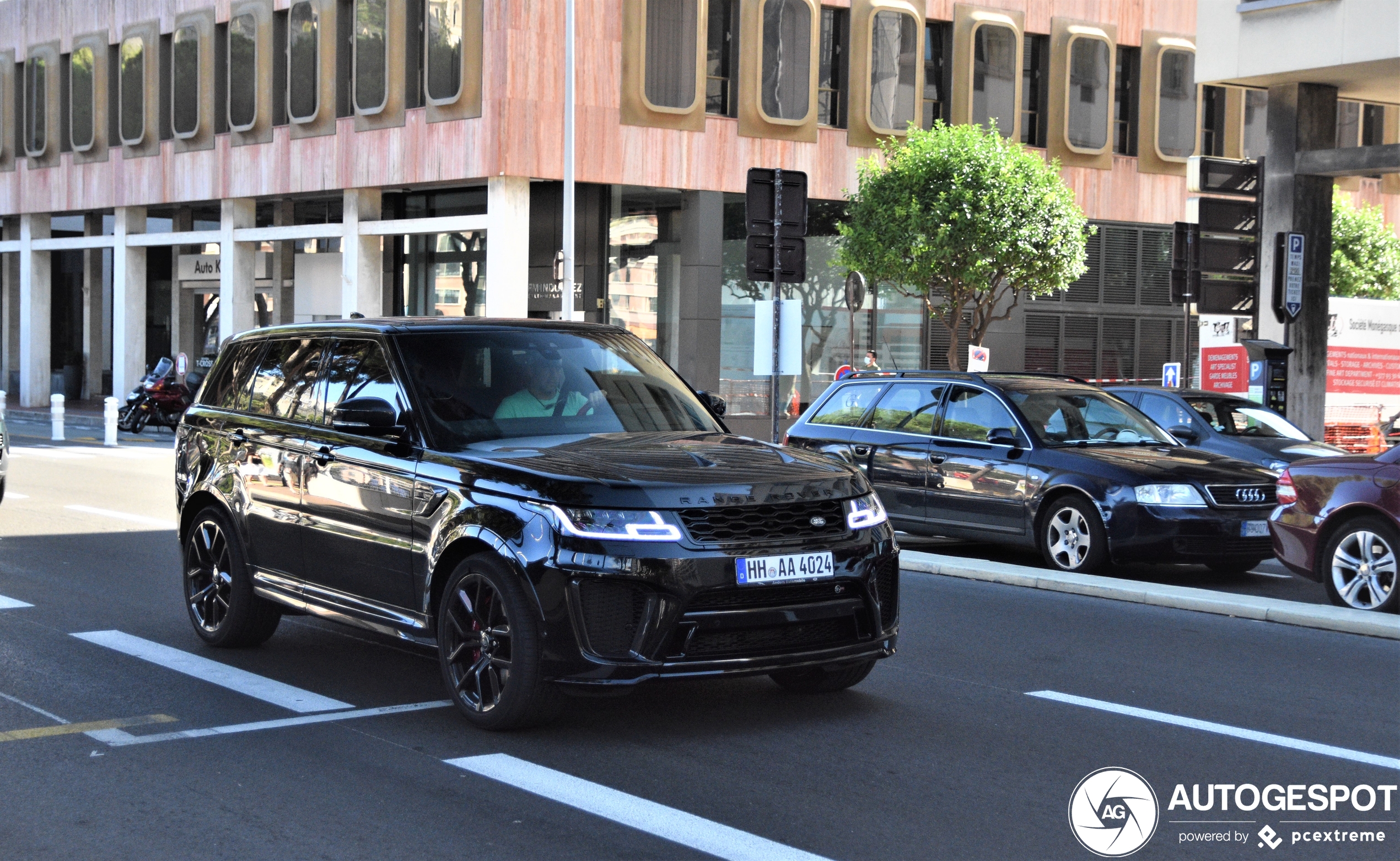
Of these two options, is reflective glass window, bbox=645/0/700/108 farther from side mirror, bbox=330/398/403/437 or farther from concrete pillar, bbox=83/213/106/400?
side mirror, bbox=330/398/403/437

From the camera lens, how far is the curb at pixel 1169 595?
9703mm

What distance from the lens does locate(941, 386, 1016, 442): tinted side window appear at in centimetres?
1316

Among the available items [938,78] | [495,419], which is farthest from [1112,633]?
[938,78]

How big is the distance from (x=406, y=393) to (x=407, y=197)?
31009 millimetres

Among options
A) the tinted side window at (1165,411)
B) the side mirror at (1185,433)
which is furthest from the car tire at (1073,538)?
the tinted side window at (1165,411)

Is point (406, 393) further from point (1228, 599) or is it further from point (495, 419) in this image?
point (1228, 599)

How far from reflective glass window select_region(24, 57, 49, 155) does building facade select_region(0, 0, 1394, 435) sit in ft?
0.41

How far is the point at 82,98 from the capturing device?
43.8 meters

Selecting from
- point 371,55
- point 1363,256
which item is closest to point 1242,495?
point 371,55

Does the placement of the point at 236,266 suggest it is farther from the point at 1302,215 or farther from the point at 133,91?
the point at 1302,215

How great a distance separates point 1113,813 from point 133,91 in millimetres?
41395

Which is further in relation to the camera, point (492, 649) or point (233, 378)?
point (233, 378)

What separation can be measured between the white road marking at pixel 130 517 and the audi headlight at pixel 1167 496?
837 cm

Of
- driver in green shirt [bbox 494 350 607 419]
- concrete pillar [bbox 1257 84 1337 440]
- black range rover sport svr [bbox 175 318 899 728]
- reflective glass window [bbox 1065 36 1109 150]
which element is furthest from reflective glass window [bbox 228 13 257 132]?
driver in green shirt [bbox 494 350 607 419]
